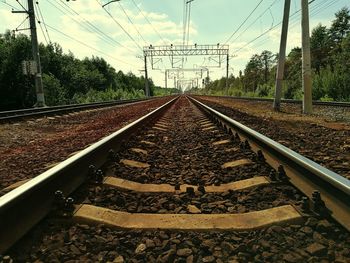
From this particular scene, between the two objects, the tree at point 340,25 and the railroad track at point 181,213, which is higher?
the tree at point 340,25

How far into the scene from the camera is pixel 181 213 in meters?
2.58

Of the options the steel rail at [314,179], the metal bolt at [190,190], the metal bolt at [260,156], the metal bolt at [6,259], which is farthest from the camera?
the metal bolt at [260,156]

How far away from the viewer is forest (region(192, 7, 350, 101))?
25.5m

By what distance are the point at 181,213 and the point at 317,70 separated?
60.5 metres

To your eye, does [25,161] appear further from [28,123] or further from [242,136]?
[28,123]

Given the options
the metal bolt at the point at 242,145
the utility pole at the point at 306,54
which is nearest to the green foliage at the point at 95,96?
the utility pole at the point at 306,54

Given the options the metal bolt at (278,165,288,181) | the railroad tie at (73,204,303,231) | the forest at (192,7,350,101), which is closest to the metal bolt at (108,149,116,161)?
the railroad tie at (73,204,303,231)

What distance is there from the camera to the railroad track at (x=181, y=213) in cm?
200

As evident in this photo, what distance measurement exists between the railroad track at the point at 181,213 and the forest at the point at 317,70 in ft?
72.8

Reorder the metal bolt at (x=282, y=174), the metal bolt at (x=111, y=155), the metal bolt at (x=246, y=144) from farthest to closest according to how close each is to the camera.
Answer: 1. the metal bolt at (x=246, y=144)
2. the metal bolt at (x=111, y=155)
3. the metal bolt at (x=282, y=174)

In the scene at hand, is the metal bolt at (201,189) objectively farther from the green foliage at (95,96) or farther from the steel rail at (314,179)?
the green foliage at (95,96)

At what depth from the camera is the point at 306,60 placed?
13508mm

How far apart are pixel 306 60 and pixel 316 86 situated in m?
15.1

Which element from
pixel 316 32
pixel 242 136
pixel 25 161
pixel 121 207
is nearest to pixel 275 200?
pixel 121 207
